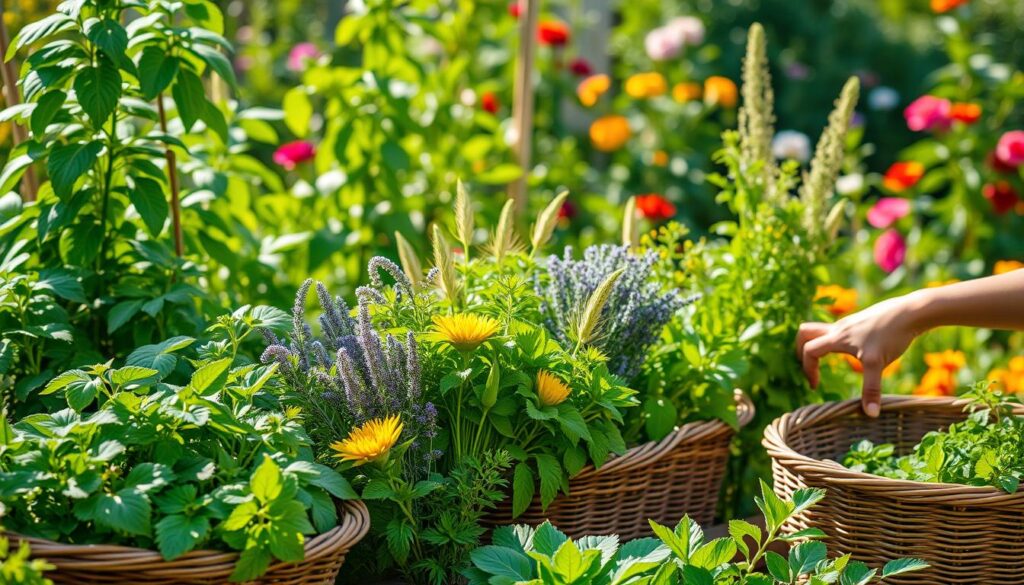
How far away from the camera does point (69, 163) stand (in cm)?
179

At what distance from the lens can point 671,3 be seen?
223 inches

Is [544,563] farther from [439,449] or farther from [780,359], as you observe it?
[780,359]

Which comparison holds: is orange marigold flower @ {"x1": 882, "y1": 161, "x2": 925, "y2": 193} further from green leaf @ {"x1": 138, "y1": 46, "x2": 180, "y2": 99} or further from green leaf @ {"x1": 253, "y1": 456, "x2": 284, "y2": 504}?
green leaf @ {"x1": 253, "y1": 456, "x2": 284, "y2": 504}

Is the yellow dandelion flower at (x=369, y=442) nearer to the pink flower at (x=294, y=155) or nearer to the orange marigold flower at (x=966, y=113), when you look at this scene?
the pink flower at (x=294, y=155)

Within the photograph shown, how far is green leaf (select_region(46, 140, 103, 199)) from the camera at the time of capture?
177cm

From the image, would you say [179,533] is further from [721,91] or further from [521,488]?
[721,91]

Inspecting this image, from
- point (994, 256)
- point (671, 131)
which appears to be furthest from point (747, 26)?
point (994, 256)

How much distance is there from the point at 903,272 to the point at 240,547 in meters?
2.94

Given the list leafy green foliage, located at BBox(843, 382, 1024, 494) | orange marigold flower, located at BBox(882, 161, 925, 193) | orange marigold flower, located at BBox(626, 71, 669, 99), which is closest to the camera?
leafy green foliage, located at BBox(843, 382, 1024, 494)

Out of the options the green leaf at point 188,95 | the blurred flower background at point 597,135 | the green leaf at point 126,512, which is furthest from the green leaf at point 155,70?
the green leaf at point 126,512

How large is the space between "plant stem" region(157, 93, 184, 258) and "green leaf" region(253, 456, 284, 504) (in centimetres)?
91

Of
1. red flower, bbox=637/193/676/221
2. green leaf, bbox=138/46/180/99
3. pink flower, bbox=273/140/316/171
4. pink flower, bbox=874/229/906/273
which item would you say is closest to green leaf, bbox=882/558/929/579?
green leaf, bbox=138/46/180/99

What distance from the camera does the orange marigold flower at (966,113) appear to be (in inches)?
145

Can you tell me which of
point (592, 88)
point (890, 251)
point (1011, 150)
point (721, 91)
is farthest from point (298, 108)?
point (1011, 150)
